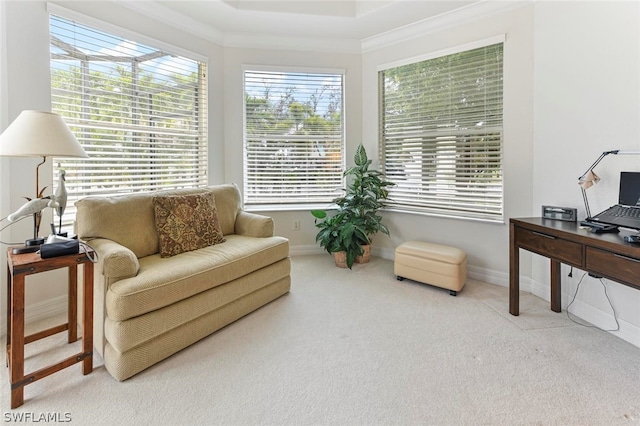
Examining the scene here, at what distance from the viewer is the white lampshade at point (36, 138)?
5.37ft

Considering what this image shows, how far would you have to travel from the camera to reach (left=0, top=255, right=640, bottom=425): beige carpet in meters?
1.46

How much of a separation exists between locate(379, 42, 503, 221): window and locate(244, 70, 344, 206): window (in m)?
0.65

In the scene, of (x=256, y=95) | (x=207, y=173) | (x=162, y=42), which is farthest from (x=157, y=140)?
(x=256, y=95)

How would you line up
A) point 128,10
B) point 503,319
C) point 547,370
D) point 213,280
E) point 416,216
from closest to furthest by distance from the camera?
point 547,370 < point 213,280 < point 503,319 < point 128,10 < point 416,216

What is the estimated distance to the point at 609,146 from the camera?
2156 mm

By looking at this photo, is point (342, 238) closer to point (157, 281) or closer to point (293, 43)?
point (157, 281)

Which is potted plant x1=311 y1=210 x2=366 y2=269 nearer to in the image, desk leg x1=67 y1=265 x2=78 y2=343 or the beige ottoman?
the beige ottoman

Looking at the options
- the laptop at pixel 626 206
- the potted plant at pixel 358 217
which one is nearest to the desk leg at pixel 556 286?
the laptop at pixel 626 206

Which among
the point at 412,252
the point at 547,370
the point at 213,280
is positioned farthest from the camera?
the point at 412,252

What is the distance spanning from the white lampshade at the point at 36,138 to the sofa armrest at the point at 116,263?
60cm

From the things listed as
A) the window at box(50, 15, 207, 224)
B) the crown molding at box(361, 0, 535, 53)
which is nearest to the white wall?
the crown molding at box(361, 0, 535, 53)

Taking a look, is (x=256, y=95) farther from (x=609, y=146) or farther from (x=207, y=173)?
(x=609, y=146)

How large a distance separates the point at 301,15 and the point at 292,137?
132 centimetres

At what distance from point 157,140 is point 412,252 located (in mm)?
2827
